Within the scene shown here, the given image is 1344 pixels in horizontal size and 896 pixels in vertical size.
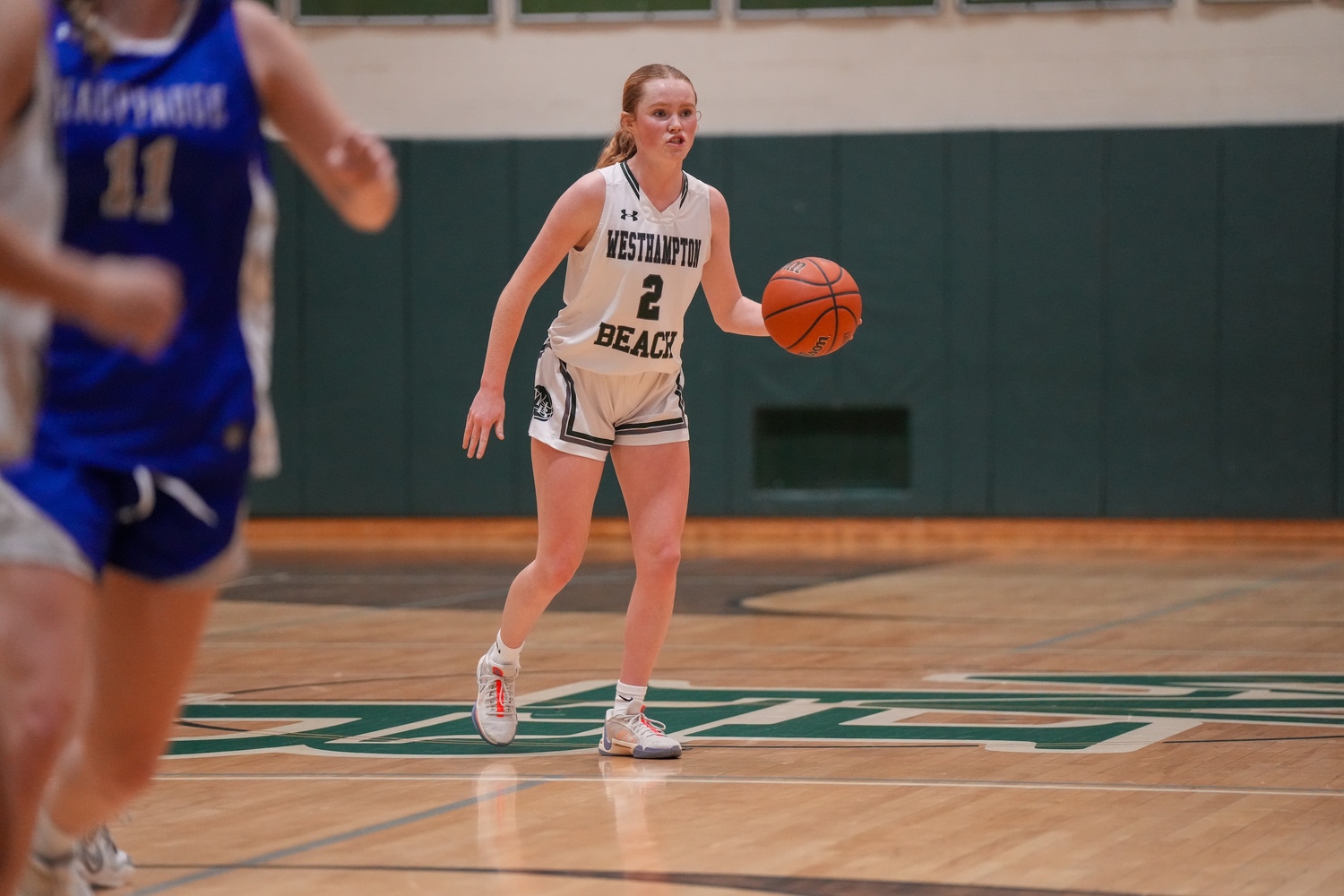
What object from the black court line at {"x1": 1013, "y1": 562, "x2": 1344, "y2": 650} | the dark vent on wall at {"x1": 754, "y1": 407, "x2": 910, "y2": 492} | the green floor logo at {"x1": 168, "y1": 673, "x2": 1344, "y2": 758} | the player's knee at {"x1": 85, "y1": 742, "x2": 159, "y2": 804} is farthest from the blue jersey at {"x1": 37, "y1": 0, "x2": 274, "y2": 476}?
the dark vent on wall at {"x1": 754, "y1": 407, "x2": 910, "y2": 492}

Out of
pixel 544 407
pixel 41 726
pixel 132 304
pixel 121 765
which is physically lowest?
pixel 121 765

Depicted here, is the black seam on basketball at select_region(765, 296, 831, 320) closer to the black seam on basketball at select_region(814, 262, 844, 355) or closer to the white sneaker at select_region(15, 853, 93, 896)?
the black seam on basketball at select_region(814, 262, 844, 355)

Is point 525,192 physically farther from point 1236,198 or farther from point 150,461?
point 150,461

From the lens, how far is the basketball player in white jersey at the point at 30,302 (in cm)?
214

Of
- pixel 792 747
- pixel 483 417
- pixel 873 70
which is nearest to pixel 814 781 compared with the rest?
pixel 792 747

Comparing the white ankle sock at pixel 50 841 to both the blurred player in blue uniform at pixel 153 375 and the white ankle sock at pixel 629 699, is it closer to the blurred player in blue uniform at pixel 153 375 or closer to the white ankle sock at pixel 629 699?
the blurred player in blue uniform at pixel 153 375

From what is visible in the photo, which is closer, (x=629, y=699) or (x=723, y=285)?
(x=629, y=699)

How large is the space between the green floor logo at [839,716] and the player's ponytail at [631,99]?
171 cm

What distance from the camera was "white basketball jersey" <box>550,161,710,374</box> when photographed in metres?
5.07

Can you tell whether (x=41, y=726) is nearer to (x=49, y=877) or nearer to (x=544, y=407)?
(x=49, y=877)

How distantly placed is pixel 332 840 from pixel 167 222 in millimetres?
1758

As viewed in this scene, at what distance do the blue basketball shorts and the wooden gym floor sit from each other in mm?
1047

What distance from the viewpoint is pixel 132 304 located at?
6.99ft

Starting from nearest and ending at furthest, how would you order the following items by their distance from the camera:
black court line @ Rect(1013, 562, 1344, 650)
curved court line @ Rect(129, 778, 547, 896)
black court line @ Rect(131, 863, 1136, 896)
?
black court line @ Rect(131, 863, 1136, 896) < curved court line @ Rect(129, 778, 547, 896) < black court line @ Rect(1013, 562, 1344, 650)
